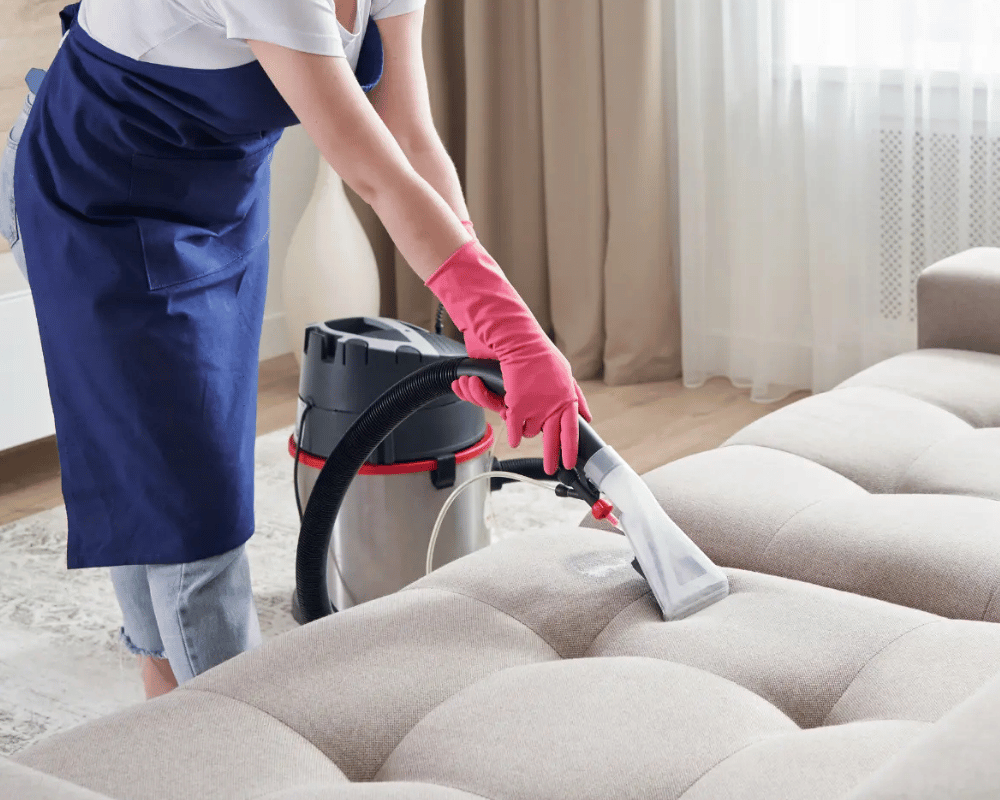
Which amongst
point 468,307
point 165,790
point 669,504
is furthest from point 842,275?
point 165,790

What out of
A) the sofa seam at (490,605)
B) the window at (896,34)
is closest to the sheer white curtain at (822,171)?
the window at (896,34)

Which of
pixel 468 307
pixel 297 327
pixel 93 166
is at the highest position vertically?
pixel 93 166

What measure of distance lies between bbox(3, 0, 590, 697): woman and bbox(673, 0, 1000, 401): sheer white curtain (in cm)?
170

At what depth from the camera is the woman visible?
1317 millimetres

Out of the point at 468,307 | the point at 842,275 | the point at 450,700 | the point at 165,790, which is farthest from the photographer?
the point at 842,275

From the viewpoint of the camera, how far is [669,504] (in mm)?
1515

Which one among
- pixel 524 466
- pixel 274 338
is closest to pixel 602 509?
pixel 524 466

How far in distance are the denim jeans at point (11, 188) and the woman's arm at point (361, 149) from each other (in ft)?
1.46

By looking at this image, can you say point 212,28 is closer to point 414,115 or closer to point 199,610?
point 414,115

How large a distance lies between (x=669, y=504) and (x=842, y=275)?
68.3 inches

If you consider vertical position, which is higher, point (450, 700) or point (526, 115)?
point (526, 115)

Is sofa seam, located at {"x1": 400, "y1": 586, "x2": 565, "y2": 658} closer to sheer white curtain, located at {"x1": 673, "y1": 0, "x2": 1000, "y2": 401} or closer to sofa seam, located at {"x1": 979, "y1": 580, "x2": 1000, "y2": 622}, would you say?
sofa seam, located at {"x1": 979, "y1": 580, "x2": 1000, "y2": 622}

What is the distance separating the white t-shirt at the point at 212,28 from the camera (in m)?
1.21

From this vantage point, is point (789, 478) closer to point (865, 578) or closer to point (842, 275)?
point (865, 578)
